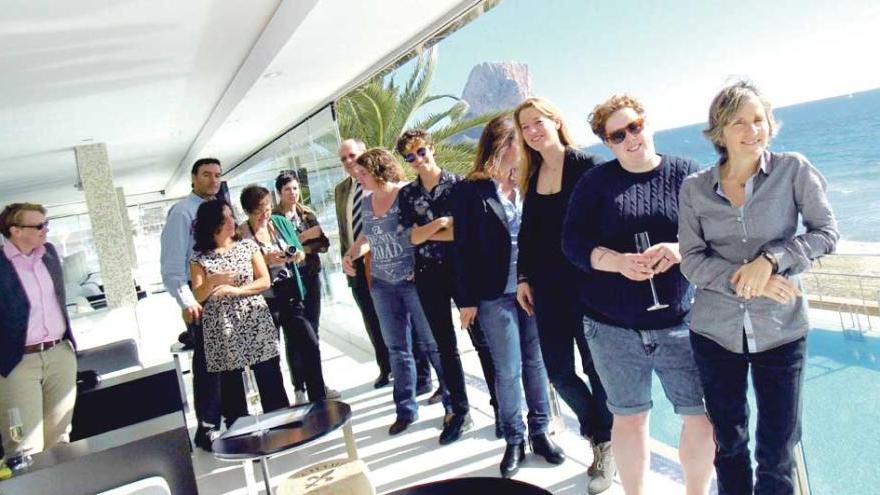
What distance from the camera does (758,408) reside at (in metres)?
1.79

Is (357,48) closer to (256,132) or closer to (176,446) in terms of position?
(176,446)

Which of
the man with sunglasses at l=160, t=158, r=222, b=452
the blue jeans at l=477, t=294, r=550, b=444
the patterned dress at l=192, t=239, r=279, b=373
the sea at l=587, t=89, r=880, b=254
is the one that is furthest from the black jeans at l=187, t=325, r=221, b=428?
the sea at l=587, t=89, r=880, b=254

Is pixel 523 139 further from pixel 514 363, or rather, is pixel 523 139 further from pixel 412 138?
pixel 514 363

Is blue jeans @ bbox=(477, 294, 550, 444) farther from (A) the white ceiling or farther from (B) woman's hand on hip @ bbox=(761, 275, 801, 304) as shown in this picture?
(A) the white ceiling

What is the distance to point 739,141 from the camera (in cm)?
173

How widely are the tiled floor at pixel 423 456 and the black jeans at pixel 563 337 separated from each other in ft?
1.25

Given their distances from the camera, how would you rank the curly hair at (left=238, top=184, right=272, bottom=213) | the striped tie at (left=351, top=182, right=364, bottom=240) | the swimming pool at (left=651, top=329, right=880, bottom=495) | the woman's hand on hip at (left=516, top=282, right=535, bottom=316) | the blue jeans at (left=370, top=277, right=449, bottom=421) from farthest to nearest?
the swimming pool at (left=651, top=329, right=880, bottom=495) → the striped tie at (left=351, top=182, right=364, bottom=240) → the curly hair at (left=238, top=184, right=272, bottom=213) → the blue jeans at (left=370, top=277, right=449, bottom=421) → the woman's hand on hip at (left=516, top=282, right=535, bottom=316)

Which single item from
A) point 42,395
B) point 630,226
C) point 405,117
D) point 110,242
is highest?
point 405,117

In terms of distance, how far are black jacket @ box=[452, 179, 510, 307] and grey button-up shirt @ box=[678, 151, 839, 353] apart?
3.47 ft

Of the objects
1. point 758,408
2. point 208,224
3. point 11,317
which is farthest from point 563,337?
point 11,317

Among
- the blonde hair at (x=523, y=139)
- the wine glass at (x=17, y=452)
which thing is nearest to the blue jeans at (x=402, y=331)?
the blonde hair at (x=523, y=139)

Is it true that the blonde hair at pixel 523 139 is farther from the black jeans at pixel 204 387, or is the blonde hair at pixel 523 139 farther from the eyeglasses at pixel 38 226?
the eyeglasses at pixel 38 226

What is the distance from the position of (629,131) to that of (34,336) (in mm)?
3205

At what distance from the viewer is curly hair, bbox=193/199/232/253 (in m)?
3.52
